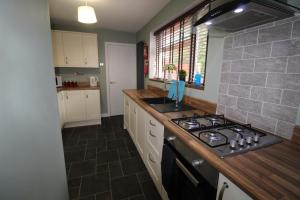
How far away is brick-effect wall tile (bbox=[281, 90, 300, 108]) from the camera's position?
0.91 metres

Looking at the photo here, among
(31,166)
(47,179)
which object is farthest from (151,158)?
(31,166)

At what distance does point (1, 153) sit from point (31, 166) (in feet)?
0.66

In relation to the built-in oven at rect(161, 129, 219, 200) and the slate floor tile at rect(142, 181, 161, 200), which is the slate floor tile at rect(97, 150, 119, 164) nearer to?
the slate floor tile at rect(142, 181, 161, 200)

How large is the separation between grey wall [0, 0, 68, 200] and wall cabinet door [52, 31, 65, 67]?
8.87 feet

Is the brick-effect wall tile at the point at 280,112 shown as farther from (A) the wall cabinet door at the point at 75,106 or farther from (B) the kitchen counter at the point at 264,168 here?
(A) the wall cabinet door at the point at 75,106

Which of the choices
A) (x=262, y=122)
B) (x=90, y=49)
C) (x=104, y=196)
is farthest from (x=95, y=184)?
(x=90, y=49)

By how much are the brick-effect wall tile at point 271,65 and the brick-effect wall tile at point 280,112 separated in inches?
9.7

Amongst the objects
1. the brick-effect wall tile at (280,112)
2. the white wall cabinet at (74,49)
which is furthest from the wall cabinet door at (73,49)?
the brick-effect wall tile at (280,112)

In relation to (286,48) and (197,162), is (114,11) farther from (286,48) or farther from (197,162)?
(197,162)

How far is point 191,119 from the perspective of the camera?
1282 mm

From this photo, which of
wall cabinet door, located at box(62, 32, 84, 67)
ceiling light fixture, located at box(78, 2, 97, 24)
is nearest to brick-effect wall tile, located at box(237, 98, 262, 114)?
ceiling light fixture, located at box(78, 2, 97, 24)

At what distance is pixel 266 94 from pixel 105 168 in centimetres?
197

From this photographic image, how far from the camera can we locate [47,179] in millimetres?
A: 883

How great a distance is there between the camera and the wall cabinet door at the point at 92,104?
338cm
